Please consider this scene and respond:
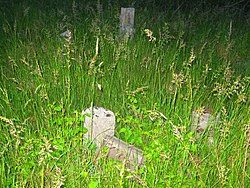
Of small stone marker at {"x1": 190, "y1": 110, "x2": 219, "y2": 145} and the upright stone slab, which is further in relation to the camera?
small stone marker at {"x1": 190, "y1": 110, "x2": 219, "y2": 145}

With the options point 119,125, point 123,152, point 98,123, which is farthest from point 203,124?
point 98,123

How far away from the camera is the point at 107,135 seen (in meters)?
2.32

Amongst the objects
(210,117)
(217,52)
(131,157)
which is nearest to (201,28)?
(217,52)

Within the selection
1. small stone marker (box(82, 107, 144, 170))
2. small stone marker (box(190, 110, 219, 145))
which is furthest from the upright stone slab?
small stone marker (box(190, 110, 219, 145))

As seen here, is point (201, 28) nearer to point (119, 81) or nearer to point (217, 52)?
point (217, 52)

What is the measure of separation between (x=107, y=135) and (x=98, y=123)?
118mm

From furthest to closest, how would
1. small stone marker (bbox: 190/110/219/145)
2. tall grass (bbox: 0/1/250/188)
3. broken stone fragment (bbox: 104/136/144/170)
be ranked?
small stone marker (bbox: 190/110/219/145) → broken stone fragment (bbox: 104/136/144/170) → tall grass (bbox: 0/1/250/188)

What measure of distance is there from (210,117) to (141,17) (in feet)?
10.5

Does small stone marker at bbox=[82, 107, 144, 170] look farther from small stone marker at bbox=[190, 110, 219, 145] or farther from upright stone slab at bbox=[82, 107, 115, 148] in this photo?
small stone marker at bbox=[190, 110, 219, 145]

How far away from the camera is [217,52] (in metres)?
4.61

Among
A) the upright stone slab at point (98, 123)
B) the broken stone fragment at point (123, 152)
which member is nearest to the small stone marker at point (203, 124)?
the broken stone fragment at point (123, 152)

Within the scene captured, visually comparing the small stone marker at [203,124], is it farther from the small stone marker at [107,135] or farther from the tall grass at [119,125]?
the small stone marker at [107,135]

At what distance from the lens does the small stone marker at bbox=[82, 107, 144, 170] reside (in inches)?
88.0

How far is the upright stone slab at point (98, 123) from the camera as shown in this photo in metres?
2.24
